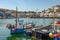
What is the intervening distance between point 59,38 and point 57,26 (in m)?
0.95

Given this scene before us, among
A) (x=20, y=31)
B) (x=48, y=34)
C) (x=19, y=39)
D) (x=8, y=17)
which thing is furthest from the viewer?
(x=8, y=17)

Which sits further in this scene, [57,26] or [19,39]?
[19,39]

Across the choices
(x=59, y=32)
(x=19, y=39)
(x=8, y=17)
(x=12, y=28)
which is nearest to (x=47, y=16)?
(x=8, y=17)

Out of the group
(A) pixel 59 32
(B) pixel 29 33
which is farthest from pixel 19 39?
(A) pixel 59 32

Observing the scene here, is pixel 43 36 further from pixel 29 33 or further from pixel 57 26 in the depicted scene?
pixel 29 33

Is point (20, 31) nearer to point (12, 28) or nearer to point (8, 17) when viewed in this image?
point (12, 28)

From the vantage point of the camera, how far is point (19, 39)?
7.66m

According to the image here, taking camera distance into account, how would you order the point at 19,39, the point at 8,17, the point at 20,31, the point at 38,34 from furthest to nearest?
the point at 8,17
the point at 20,31
the point at 19,39
the point at 38,34

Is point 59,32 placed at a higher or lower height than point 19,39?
higher

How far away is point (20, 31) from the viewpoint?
9305 mm

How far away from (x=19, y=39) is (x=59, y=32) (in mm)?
2666

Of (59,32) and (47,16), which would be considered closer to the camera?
(59,32)

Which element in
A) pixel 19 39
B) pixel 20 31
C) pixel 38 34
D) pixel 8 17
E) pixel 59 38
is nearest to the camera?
pixel 59 38

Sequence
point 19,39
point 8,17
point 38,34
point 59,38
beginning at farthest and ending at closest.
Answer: point 8,17 → point 19,39 → point 38,34 → point 59,38
